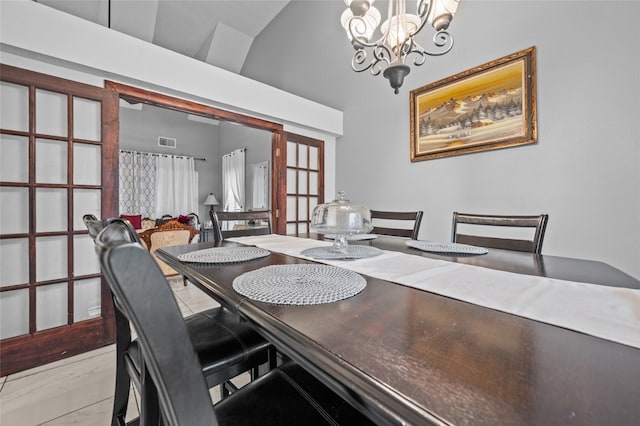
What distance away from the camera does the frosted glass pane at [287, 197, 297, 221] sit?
11.5 feet

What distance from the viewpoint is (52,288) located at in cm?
185

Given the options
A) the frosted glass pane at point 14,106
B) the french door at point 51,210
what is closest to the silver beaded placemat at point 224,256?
the french door at point 51,210

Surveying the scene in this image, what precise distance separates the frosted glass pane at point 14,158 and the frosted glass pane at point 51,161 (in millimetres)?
55

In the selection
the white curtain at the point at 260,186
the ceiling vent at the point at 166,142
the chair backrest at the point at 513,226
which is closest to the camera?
the chair backrest at the point at 513,226

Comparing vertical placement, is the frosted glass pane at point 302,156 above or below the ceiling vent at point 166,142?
below

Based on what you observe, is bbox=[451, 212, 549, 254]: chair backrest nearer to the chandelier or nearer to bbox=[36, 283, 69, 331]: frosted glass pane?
the chandelier

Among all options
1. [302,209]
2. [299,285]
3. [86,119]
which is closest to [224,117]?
[86,119]

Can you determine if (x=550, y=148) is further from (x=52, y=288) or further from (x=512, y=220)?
(x=52, y=288)

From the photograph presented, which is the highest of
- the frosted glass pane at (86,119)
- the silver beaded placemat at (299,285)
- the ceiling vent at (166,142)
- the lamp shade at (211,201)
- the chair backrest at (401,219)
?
the ceiling vent at (166,142)

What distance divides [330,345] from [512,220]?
1.39 m

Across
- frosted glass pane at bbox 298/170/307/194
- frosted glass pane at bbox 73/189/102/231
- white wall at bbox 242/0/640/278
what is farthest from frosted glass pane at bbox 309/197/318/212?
frosted glass pane at bbox 73/189/102/231

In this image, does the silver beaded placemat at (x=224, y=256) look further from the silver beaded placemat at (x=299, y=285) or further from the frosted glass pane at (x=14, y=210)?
the frosted glass pane at (x=14, y=210)

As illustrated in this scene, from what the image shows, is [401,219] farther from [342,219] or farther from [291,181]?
[291,181]

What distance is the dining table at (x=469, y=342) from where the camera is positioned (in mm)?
287
